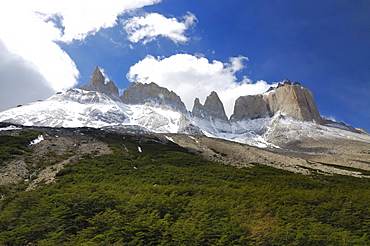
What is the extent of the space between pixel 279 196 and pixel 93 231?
48.6 ft

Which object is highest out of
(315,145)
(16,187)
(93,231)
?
(315,145)

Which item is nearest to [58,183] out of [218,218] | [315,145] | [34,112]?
[218,218]

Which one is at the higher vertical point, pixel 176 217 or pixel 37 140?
pixel 176 217

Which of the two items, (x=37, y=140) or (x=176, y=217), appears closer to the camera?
(x=176, y=217)

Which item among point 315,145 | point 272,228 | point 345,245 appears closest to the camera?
point 345,245

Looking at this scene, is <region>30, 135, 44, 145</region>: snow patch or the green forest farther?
<region>30, 135, 44, 145</region>: snow patch

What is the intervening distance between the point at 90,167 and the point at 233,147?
43978 millimetres

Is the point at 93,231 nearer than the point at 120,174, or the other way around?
the point at 93,231

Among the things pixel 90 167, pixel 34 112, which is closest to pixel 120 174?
pixel 90 167

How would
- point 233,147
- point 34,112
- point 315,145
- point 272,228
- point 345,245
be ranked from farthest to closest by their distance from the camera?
point 34,112
point 315,145
point 233,147
point 272,228
point 345,245

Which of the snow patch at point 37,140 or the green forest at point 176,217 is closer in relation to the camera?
the green forest at point 176,217

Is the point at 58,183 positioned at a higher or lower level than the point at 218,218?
lower

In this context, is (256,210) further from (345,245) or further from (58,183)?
(58,183)

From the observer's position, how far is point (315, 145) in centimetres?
14325
